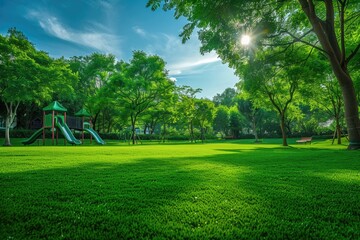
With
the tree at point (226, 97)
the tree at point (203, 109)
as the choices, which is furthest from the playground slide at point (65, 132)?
the tree at point (226, 97)

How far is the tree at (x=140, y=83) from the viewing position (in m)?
30.1

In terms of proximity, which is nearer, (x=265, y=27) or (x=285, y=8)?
(x=265, y=27)

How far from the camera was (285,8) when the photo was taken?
39.9 feet

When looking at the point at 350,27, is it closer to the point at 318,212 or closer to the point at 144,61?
the point at 318,212

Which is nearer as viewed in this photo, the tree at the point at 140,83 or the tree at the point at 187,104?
the tree at the point at 140,83

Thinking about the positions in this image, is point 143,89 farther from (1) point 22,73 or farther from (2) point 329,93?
(2) point 329,93

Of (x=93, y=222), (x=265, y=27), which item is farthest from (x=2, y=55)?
(x=93, y=222)

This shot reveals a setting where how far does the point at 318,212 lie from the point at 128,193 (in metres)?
2.64

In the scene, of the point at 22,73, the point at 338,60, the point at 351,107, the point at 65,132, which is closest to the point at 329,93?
the point at 351,107

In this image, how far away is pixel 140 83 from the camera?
29.4 m

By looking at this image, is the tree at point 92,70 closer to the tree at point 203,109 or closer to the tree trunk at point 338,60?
the tree at point 203,109

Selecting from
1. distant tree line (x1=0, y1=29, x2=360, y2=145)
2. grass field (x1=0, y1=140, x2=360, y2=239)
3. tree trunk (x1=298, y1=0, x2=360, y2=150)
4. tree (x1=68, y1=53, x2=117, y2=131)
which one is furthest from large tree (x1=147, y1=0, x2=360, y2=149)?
tree (x1=68, y1=53, x2=117, y2=131)

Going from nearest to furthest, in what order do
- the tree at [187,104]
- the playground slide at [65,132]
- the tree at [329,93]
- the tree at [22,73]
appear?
1. the tree at [22,73]
2. the playground slide at [65,132]
3. the tree at [329,93]
4. the tree at [187,104]

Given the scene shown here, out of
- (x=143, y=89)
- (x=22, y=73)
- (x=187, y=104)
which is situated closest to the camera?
(x=22, y=73)
